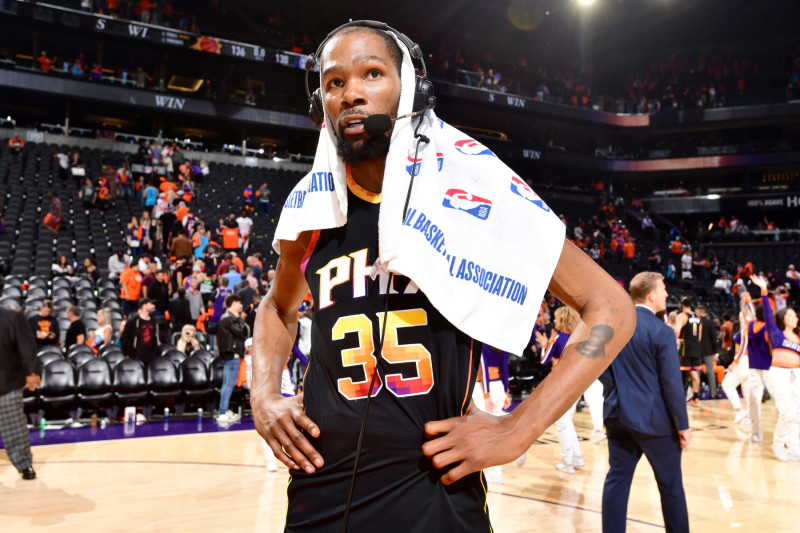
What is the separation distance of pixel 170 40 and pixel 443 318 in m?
24.2

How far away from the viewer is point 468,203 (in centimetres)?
138

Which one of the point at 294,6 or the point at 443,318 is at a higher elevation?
the point at 294,6

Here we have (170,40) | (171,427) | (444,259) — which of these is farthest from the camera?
(170,40)

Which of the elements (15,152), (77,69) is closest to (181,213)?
(15,152)

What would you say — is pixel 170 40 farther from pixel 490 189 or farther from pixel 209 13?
pixel 490 189

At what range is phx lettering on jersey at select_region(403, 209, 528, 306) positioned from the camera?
131cm

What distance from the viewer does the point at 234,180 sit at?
20.9m

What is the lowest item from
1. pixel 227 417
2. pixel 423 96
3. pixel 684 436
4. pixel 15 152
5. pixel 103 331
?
pixel 227 417

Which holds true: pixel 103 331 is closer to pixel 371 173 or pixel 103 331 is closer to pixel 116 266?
pixel 116 266

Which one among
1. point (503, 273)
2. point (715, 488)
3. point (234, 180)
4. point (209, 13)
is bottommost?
point (715, 488)

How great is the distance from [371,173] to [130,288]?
10642 millimetres

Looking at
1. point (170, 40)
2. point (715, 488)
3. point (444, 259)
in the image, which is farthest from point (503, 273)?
point (170, 40)

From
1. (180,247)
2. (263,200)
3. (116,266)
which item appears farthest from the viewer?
(263,200)

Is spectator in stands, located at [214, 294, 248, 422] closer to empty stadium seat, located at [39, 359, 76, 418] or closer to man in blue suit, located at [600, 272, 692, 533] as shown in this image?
empty stadium seat, located at [39, 359, 76, 418]
